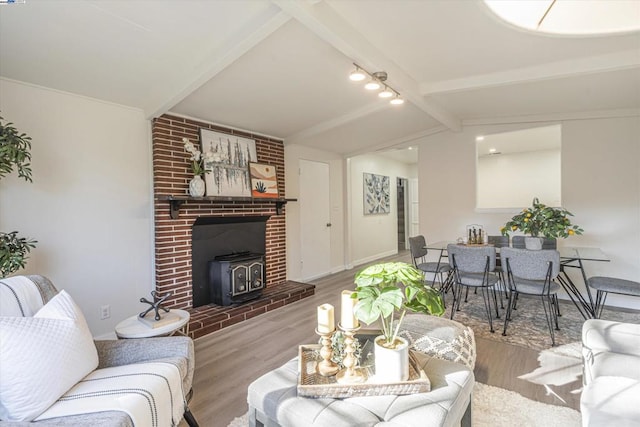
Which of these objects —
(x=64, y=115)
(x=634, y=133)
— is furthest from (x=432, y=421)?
(x=634, y=133)

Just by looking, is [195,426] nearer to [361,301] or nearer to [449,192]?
[361,301]

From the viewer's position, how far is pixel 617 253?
3.94 meters

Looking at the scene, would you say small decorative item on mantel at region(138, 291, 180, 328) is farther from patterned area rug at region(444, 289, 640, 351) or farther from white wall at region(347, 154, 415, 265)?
white wall at region(347, 154, 415, 265)

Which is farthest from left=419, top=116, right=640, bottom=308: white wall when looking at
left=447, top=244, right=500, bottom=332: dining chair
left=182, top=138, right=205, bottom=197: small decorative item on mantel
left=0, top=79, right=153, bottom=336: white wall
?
left=0, top=79, right=153, bottom=336: white wall

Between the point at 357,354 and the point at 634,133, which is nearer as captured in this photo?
the point at 357,354

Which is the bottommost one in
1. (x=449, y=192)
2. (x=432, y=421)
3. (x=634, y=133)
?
(x=432, y=421)

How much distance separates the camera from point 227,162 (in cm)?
396

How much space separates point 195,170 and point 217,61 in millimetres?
1329

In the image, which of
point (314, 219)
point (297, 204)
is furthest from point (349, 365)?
point (314, 219)

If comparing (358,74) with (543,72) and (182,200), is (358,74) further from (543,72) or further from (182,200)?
(182,200)

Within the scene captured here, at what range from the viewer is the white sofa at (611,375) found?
3.97 ft

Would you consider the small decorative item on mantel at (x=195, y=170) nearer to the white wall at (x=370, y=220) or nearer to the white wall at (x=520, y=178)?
the white wall at (x=370, y=220)

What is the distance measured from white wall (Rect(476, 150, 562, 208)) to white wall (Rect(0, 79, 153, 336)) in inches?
272

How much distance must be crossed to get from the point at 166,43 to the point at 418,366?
273 centimetres
